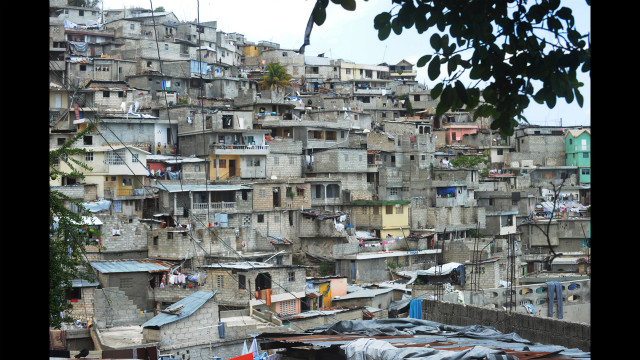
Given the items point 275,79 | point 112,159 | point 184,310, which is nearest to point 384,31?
point 184,310

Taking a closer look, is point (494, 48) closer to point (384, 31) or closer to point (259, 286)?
point (384, 31)

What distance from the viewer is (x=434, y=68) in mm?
2830

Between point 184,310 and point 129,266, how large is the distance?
4457mm

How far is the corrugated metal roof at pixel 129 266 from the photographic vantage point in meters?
19.3

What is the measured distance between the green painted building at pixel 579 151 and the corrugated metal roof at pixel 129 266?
24.7m

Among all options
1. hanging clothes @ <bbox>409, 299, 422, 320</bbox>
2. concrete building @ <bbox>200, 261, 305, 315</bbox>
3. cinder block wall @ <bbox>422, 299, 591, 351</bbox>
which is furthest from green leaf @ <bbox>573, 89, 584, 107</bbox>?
concrete building @ <bbox>200, 261, 305, 315</bbox>

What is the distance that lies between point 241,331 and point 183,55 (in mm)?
26905

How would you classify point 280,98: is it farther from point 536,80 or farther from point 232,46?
point 536,80

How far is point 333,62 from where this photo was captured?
4916 cm

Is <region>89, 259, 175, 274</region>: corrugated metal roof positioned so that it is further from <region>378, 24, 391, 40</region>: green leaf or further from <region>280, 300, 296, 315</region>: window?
<region>378, 24, 391, 40</region>: green leaf

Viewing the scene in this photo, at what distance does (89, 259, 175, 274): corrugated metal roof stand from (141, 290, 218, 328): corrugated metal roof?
300 cm

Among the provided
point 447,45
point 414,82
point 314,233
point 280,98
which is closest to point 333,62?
point 414,82

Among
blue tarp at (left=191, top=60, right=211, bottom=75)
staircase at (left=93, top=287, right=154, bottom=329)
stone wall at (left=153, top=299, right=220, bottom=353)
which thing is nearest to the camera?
stone wall at (left=153, top=299, right=220, bottom=353)

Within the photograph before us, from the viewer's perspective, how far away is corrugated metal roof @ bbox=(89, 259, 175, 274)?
19312 millimetres
